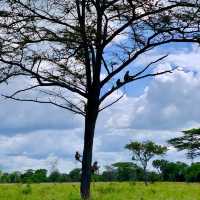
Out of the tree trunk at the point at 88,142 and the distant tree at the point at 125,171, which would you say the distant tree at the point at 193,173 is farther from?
Result: the tree trunk at the point at 88,142

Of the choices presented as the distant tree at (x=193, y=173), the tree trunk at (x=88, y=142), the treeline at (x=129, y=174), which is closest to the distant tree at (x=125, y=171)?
the treeline at (x=129, y=174)

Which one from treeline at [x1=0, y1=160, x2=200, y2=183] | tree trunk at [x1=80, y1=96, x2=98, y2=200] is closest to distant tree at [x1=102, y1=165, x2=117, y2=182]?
treeline at [x1=0, y1=160, x2=200, y2=183]

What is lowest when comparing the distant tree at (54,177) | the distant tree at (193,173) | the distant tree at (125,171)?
the distant tree at (54,177)

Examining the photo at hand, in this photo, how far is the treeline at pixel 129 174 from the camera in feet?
173

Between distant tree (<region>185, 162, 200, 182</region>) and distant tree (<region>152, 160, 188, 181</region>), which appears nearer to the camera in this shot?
distant tree (<region>185, 162, 200, 182</region>)

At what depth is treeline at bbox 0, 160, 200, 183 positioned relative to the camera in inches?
2071

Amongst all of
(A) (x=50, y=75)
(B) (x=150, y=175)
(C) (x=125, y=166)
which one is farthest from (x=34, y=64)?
(C) (x=125, y=166)

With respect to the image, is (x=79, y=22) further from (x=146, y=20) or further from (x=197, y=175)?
(x=197, y=175)

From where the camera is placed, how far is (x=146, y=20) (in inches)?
622

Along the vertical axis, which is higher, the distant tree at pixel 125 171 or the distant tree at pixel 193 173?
the distant tree at pixel 125 171

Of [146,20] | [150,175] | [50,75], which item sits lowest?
[50,75]

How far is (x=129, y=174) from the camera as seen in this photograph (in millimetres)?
67625

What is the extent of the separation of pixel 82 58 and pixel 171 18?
95.0 inches

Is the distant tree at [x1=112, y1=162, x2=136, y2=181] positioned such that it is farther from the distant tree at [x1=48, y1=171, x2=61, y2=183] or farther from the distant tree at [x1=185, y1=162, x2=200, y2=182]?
the distant tree at [x1=48, y1=171, x2=61, y2=183]
